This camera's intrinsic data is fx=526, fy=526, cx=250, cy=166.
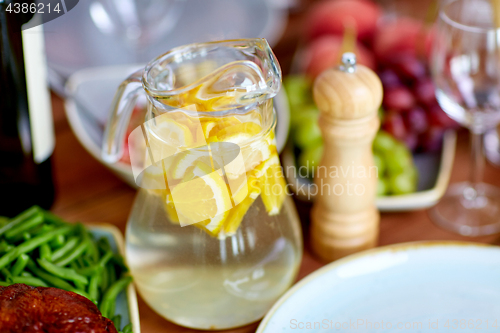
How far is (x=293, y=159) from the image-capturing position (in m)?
0.62

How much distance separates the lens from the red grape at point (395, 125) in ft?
2.05

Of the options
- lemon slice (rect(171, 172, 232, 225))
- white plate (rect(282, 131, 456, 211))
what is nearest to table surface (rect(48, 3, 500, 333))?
white plate (rect(282, 131, 456, 211))

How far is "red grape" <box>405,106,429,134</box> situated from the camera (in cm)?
63

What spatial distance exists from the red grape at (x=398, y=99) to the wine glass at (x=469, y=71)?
0.31 feet

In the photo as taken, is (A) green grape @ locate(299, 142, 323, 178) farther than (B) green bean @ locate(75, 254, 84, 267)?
Yes

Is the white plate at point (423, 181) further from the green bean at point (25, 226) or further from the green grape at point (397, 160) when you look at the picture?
the green bean at point (25, 226)

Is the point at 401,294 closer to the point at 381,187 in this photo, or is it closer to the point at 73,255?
the point at 381,187

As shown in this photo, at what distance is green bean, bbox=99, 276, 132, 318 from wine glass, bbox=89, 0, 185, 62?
39 centimetres

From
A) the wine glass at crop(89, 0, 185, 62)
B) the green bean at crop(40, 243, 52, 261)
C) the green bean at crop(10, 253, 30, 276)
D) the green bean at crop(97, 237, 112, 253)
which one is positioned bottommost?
the green bean at crop(97, 237, 112, 253)

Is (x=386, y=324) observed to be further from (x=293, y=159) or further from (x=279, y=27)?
(x=279, y=27)

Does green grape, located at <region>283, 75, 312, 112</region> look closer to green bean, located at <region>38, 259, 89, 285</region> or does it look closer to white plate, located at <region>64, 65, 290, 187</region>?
white plate, located at <region>64, 65, 290, 187</region>

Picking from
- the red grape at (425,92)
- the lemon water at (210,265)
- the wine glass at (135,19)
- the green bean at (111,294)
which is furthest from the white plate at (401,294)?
the wine glass at (135,19)

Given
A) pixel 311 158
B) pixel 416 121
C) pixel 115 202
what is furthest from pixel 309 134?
pixel 115 202

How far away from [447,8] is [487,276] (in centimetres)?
26
